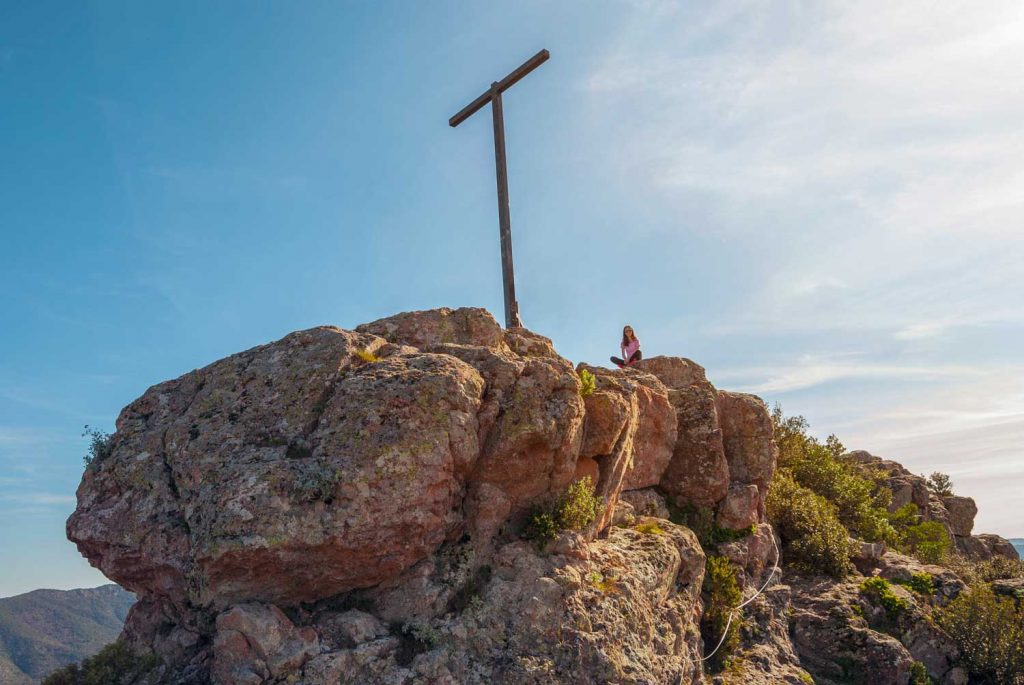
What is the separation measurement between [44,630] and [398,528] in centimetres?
21512

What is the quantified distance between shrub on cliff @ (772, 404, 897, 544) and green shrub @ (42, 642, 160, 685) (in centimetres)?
1793

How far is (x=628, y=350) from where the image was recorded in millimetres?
18906

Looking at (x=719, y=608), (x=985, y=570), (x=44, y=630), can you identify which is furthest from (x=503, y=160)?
(x=44, y=630)

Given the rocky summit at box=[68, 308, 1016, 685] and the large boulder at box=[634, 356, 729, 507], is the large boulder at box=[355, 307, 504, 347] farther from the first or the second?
the large boulder at box=[634, 356, 729, 507]

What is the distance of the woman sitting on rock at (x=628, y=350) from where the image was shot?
1847 cm

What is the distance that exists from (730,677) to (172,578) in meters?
9.69

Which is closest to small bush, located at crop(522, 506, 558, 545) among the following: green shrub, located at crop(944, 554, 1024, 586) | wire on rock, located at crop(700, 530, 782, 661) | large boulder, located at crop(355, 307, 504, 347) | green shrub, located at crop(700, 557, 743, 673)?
large boulder, located at crop(355, 307, 504, 347)

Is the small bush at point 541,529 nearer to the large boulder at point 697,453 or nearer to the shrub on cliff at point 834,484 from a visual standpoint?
the large boulder at point 697,453

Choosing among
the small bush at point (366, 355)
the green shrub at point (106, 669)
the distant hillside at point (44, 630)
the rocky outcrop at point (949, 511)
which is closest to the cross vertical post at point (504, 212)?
the small bush at point (366, 355)

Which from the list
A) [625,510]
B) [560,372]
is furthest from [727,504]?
[560,372]

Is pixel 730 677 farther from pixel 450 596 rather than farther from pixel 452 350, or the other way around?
pixel 452 350

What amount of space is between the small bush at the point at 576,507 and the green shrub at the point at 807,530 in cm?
808

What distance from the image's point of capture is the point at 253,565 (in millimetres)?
8672

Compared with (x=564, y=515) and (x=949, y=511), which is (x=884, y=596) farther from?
(x=949, y=511)
